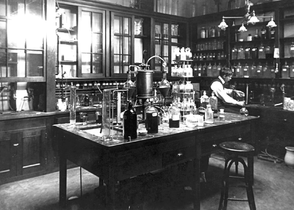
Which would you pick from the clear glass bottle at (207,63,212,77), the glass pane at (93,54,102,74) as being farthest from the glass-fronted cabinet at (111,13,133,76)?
the clear glass bottle at (207,63,212,77)

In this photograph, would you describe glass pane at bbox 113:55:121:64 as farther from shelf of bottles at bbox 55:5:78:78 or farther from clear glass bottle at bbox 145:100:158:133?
clear glass bottle at bbox 145:100:158:133

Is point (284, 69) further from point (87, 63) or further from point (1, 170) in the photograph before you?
point (1, 170)

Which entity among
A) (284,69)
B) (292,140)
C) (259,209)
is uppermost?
(284,69)

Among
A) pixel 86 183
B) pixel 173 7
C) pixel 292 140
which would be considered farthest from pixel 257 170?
pixel 173 7

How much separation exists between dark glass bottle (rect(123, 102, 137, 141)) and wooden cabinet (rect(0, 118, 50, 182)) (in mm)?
2089

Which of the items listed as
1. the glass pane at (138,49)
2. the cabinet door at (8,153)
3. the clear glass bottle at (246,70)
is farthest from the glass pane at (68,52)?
the clear glass bottle at (246,70)

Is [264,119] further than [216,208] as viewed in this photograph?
Yes

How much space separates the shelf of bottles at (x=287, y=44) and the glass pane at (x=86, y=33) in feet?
11.3

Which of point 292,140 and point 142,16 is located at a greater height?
point 142,16

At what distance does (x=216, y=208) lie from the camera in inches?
118

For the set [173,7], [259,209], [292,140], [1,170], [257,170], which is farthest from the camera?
[173,7]

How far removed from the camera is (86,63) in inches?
208

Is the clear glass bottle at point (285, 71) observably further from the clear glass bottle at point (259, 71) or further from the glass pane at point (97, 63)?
the glass pane at point (97, 63)

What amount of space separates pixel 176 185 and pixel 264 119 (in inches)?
89.0
